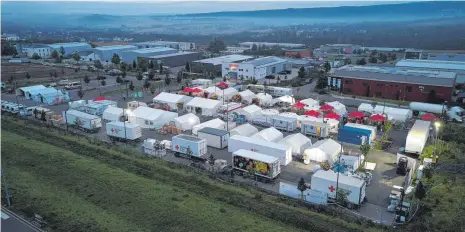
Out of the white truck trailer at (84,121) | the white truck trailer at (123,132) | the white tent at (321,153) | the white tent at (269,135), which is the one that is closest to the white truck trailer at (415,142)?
the white tent at (321,153)

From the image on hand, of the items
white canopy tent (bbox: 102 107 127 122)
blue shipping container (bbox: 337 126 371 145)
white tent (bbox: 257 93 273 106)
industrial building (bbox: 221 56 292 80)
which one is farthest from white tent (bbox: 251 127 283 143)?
industrial building (bbox: 221 56 292 80)

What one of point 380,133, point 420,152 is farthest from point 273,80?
point 420,152

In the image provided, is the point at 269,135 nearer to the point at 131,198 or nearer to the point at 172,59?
the point at 131,198

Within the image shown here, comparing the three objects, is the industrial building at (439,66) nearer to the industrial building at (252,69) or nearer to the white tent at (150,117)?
the industrial building at (252,69)

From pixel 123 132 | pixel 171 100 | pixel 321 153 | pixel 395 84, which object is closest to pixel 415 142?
pixel 321 153

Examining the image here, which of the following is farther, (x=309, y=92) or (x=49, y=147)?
(x=309, y=92)

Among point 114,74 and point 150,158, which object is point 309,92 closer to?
point 150,158

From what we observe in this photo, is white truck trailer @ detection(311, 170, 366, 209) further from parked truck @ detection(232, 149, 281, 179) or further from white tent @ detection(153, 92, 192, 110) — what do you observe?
white tent @ detection(153, 92, 192, 110)
